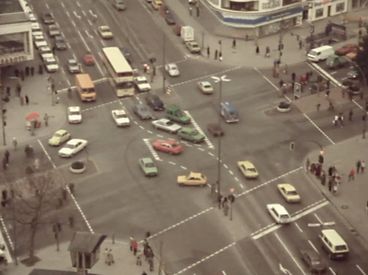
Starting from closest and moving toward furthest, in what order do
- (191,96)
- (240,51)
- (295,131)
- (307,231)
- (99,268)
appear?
(99,268), (307,231), (295,131), (191,96), (240,51)

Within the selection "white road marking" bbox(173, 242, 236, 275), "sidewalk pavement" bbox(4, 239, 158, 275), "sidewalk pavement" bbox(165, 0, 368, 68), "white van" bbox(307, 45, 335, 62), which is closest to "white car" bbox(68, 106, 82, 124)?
"sidewalk pavement" bbox(165, 0, 368, 68)

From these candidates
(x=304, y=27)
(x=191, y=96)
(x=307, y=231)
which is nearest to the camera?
(x=307, y=231)

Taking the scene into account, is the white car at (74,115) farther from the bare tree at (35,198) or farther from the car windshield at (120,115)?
the bare tree at (35,198)

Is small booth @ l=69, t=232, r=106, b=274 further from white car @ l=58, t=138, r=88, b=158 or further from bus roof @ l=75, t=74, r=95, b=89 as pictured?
bus roof @ l=75, t=74, r=95, b=89

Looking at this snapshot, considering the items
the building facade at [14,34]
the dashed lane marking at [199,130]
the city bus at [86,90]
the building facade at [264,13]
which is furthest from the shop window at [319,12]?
the building facade at [14,34]

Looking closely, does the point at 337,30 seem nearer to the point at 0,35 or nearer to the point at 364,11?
the point at 364,11

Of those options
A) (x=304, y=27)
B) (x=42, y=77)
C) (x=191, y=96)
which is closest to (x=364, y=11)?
(x=304, y=27)
